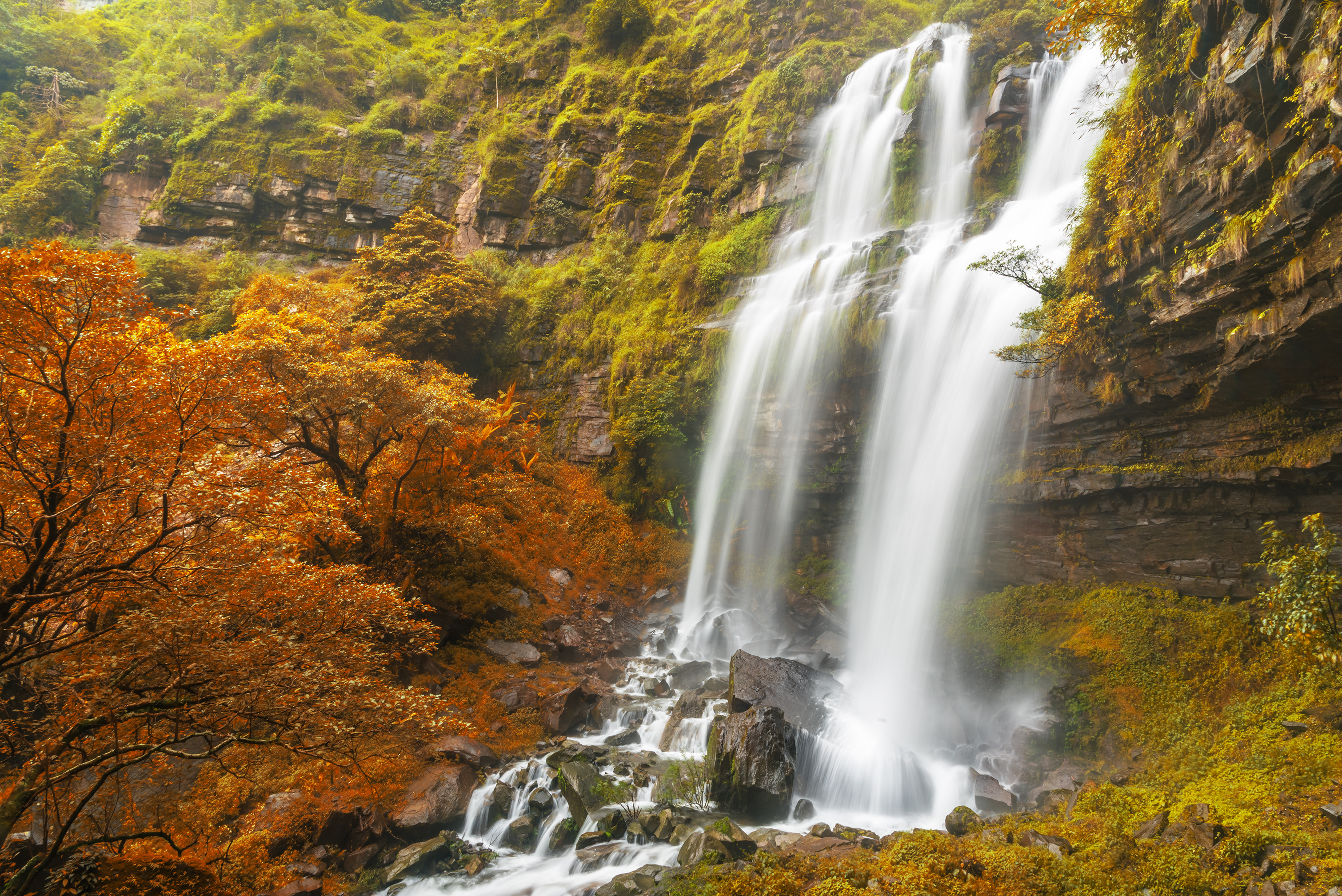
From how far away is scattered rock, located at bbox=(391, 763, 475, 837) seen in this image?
344 inches

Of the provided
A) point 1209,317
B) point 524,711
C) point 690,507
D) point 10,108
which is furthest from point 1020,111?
point 10,108

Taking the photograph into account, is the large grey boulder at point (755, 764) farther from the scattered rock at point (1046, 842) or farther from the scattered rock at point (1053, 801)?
the scattered rock at point (1053, 801)

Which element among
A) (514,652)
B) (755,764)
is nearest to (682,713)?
(755,764)

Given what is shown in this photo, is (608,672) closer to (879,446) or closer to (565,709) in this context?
(565,709)

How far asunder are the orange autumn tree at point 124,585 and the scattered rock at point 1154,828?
8.34 meters

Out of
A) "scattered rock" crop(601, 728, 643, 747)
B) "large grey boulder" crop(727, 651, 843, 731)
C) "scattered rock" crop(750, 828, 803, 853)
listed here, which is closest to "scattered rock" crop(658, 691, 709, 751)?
"scattered rock" crop(601, 728, 643, 747)

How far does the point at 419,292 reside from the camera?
2128 centimetres

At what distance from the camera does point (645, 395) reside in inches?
781

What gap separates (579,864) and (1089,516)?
1153 centimetres

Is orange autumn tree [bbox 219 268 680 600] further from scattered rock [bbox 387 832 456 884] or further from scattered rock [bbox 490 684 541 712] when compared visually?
scattered rock [bbox 387 832 456 884]

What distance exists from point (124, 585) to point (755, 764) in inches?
328

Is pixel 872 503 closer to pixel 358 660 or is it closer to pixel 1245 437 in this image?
pixel 1245 437

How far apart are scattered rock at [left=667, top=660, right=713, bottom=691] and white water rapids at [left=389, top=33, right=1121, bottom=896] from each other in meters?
0.73

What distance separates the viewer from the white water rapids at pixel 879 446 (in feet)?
32.3
